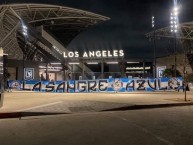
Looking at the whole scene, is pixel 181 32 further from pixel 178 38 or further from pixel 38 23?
pixel 38 23

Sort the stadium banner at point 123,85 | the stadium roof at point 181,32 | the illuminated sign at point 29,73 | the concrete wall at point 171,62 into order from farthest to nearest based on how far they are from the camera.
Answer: the concrete wall at point 171,62, the stadium roof at point 181,32, the illuminated sign at point 29,73, the stadium banner at point 123,85

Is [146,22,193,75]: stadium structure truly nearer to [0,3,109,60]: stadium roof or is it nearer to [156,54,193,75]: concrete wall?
[156,54,193,75]: concrete wall

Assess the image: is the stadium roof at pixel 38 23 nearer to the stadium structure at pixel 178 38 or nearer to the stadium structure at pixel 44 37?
the stadium structure at pixel 44 37

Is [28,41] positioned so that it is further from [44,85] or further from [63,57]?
[44,85]

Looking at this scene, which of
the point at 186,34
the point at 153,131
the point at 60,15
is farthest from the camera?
the point at 186,34

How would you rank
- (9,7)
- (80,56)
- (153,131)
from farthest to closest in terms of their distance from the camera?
(80,56), (9,7), (153,131)

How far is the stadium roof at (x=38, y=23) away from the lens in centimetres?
5093

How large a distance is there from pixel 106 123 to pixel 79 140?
2863 millimetres

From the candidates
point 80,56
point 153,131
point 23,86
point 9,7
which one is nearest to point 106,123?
point 153,131

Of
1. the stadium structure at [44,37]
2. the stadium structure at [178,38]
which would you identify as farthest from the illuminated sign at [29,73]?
the stadium structure at [178,38]

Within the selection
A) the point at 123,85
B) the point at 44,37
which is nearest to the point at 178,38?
the point at 44,37

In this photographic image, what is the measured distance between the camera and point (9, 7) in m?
46.6

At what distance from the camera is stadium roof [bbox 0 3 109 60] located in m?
50.9

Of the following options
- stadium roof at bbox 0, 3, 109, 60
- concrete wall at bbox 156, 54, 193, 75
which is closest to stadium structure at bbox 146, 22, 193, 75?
concrete wall at bbox 156, 54, 193, 75
